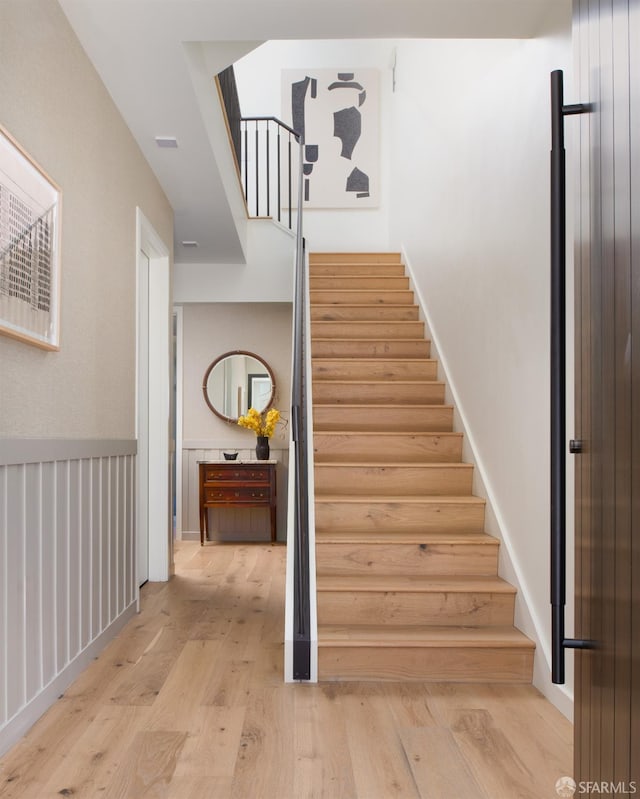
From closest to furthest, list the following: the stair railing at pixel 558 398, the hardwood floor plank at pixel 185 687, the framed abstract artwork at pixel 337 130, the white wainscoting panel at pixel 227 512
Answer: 1. the stair railing at pixel 558 398
2. the hardwood floor plank at pixel 185 687
3. the white wainscoting panel at pixel 227 512
4. the framed abstract artwork at pixel 337 130

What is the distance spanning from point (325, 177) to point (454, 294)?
3481mm

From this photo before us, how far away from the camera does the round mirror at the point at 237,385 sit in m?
6.82

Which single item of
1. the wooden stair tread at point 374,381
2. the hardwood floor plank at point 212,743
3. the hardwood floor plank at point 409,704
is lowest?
the hardwood floor plank at point 409,704

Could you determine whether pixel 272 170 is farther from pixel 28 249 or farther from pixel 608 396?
pixel 608 396

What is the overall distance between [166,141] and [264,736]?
9.29 feet

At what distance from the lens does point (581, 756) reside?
1.30 m

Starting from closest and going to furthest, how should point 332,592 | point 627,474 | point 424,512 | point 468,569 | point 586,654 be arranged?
1. point 627,474
2. point 586,654
3. point 332,592
4. point 468,569
5. point 424,512

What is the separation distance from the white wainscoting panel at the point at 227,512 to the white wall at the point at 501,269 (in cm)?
239

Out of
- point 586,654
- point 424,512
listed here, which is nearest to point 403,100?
point 424,512

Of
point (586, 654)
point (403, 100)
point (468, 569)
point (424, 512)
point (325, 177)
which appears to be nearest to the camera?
point (586, 654)

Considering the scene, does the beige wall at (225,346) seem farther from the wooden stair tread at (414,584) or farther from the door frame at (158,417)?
the wooden stair tread at (414,584)

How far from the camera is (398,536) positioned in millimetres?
3436

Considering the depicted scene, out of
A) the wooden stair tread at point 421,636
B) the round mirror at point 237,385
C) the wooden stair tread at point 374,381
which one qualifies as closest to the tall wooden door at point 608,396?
the wooden stair tread at point 421,636

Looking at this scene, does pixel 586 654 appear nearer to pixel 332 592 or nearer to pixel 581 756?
pixel 581 756
